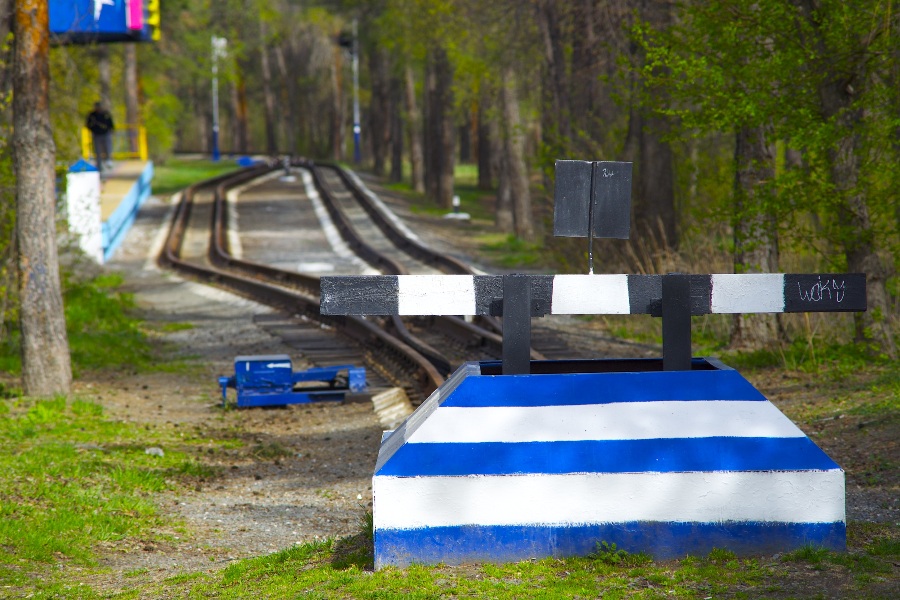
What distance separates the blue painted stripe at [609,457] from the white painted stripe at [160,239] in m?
21.1

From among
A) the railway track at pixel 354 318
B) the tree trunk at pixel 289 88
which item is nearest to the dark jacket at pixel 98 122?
the railway track at pixel 354 318

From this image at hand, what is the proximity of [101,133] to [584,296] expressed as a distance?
3212 cm

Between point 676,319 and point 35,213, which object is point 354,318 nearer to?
point 35,213

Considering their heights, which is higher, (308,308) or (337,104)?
(337,104)

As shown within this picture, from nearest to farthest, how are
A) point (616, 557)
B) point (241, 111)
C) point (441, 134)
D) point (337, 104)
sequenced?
point (616, 557) < point (441, 134) < point (337, 104) < point (241, 111)

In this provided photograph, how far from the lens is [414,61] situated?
43.8 m

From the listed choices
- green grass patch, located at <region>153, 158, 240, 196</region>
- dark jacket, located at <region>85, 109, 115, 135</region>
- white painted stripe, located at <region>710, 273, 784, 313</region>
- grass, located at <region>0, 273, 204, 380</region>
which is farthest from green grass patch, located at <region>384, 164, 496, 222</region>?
white painted stripe, located at <region>710, 273, 784, 313</region>

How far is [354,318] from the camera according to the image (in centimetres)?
1482

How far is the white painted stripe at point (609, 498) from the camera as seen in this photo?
4.59 meters

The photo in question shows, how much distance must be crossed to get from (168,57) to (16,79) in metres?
49.1

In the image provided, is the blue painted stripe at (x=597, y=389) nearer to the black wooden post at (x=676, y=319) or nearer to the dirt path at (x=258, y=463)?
the black wooden post at (x=676, y=319)

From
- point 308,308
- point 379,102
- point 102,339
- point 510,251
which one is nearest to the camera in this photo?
point 102,339

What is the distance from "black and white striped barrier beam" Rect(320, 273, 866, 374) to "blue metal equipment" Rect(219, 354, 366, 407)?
5846mm

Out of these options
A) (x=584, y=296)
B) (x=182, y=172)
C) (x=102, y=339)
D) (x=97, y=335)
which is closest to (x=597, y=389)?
(x=584, y=296)
